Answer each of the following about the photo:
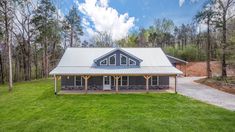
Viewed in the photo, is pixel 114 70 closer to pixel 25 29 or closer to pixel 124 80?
pixel 124 80

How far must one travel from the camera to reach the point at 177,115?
13.2 meters

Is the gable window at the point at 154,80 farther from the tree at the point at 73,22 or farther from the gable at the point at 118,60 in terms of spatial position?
the tree at the point at 73,22

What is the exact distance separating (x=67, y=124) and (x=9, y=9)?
16.5 m

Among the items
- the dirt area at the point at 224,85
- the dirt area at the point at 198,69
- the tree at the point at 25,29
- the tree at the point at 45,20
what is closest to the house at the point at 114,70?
the dirt area at the point at 224,85

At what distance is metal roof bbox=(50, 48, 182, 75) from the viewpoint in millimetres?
21097

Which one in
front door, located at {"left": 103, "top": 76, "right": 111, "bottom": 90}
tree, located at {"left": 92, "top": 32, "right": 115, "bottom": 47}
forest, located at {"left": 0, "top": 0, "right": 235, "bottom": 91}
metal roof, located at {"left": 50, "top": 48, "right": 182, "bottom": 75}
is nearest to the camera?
metal roof, located at {"left": 50, "top": 48, "right": 182, "bottom": 75}

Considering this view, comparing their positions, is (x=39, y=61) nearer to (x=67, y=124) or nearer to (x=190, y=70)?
(x=190, y=70)

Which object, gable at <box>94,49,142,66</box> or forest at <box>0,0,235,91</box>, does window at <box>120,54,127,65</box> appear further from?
forest at <box>0,0,235,91</box>

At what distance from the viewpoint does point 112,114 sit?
13586 mm

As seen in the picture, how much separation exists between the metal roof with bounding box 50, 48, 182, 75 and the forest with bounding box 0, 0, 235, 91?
5.37 m

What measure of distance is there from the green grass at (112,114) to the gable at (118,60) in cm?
530

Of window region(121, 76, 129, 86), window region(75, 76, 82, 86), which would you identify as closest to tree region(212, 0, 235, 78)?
window region(121, 76, 129, 86)

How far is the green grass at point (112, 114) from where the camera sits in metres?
11.5

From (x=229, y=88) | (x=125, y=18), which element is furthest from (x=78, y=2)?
(x=229, y=88)
